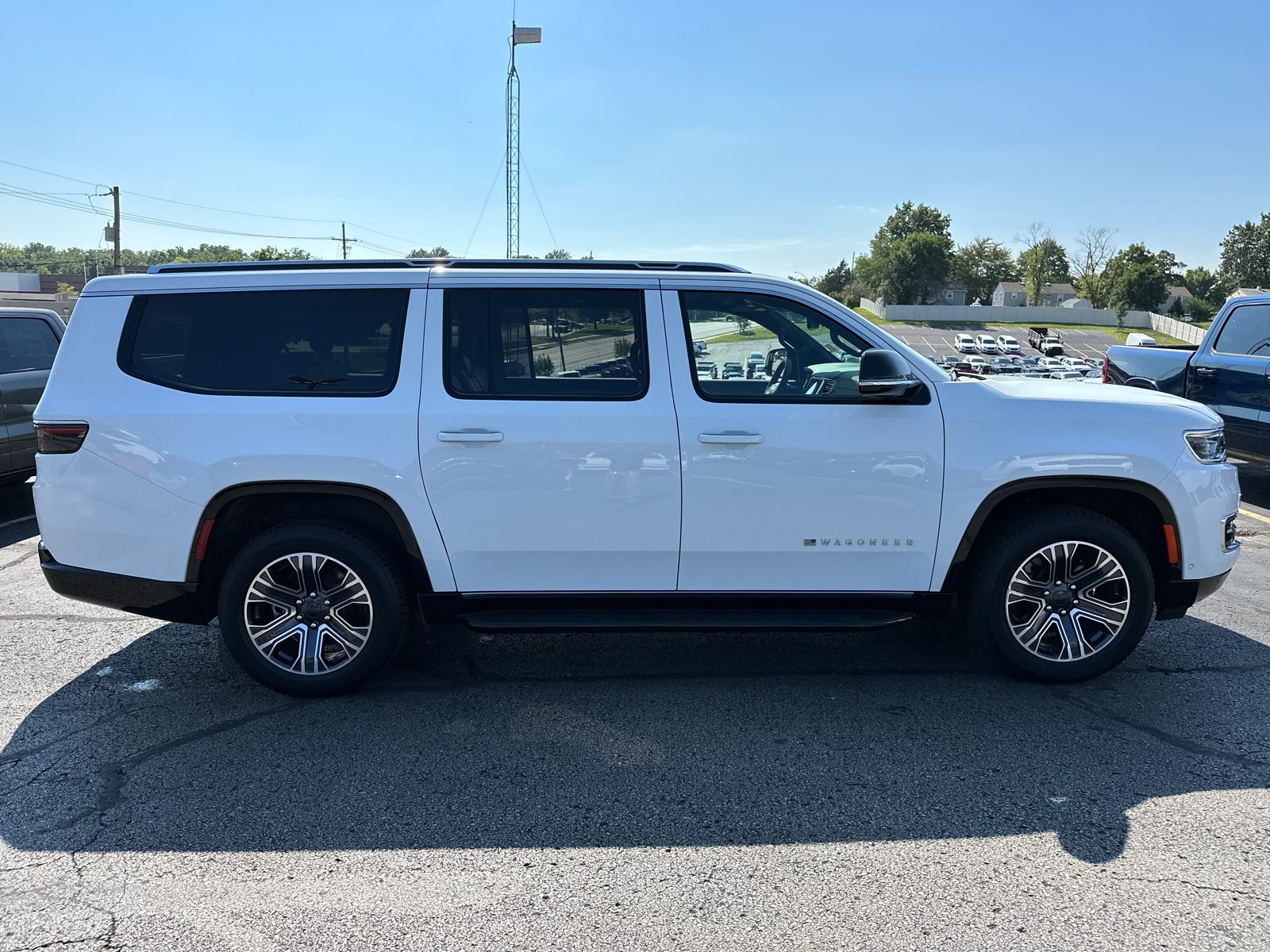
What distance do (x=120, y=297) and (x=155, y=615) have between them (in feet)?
5.06

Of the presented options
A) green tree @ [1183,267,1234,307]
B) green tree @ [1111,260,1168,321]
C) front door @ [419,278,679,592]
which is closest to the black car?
front door @ [419,278,679,592]

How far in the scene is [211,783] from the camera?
357 cm

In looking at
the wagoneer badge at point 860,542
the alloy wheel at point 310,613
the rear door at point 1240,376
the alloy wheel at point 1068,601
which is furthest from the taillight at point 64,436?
the rear door at point 1240,376

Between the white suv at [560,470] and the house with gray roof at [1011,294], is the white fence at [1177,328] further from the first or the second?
the white suv at [560,470]

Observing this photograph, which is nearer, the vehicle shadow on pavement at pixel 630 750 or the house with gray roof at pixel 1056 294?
the vehicle shadow on pavement at pixel 630 750

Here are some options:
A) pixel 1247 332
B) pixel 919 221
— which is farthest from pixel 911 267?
pixel 1247 332

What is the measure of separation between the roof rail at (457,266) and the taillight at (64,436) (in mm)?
834

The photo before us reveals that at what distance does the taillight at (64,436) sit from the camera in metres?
4.17

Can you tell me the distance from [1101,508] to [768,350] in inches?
74.8

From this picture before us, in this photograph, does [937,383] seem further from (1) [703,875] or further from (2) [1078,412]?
(1) [703,875]

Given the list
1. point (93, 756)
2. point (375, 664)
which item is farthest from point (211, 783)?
point (375, 664)

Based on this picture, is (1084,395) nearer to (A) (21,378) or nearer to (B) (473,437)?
(B) (473,437)

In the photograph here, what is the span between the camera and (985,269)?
148 m

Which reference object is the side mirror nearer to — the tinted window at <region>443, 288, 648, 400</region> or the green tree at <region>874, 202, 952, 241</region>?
the tinted window at <region>443, 288, 648, 400</region>
